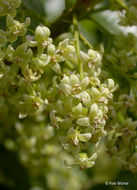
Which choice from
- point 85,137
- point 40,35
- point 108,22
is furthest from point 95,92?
point 108,22

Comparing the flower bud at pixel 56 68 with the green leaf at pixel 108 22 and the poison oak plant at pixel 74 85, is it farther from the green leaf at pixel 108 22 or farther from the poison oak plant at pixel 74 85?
the green leaf at pixel 108 22

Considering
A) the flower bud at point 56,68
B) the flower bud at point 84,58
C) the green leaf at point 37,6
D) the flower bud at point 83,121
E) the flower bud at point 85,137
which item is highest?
the flower bud at point 84,58

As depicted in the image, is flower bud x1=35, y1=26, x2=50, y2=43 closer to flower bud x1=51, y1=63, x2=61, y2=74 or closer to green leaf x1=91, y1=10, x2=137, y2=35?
flower bud x1=51, y1=63, x2=61, y2=74

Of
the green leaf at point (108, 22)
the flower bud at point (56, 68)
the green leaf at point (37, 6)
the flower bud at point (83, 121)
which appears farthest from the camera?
the green leaf at point (37, 6)

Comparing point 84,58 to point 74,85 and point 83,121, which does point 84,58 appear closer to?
point 74,85

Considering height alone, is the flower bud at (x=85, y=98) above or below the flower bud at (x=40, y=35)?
below

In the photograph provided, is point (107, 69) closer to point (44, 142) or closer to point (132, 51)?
point (132, 51)

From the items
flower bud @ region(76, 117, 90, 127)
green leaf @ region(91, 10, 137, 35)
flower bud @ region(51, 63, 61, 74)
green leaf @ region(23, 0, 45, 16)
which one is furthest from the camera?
green leaf @ region(23, 0, 45, 16)

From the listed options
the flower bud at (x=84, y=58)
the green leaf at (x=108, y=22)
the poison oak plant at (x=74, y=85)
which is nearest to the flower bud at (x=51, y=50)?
the poison oak plant at (x=74, y=85)

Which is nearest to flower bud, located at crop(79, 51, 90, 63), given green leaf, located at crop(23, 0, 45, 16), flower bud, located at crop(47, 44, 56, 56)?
flower bud, located at crop(47, 44, 56, 56)
